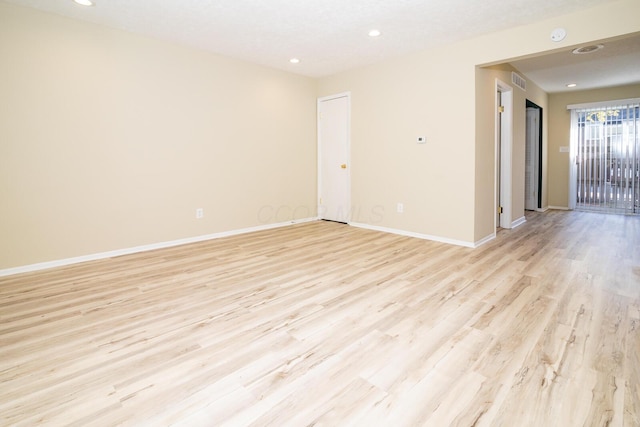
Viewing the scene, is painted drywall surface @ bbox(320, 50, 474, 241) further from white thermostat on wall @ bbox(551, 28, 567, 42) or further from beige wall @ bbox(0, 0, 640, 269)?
white thermostat on wall @ bbox(551, 28, 567, 42)

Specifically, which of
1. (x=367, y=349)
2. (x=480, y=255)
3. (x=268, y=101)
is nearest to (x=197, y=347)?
(x=367, y=349)

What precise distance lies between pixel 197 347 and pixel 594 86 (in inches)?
325

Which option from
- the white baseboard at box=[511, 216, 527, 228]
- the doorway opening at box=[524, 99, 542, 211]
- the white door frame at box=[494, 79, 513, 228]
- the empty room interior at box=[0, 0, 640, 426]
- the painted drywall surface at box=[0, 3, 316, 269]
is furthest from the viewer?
the doorway opening at box=[524, 99, 542, 211]

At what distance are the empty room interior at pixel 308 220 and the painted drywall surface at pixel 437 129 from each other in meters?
0.03

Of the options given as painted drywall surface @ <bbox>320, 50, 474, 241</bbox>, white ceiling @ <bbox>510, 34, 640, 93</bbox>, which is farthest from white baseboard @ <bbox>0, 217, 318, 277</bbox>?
white ceiling @ <bbox>510, 34, 640, 93</bbox>

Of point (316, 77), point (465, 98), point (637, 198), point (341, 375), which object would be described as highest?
point (316, 77)

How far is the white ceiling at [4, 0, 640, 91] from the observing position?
307cm

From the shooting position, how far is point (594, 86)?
648 cm

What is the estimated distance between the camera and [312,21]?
3.43 m

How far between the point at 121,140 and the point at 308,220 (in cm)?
318

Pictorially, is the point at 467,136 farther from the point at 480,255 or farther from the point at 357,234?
the point at 357,234

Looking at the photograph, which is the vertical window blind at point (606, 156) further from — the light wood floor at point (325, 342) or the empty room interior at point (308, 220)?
the light wood floor at point (325, 342)

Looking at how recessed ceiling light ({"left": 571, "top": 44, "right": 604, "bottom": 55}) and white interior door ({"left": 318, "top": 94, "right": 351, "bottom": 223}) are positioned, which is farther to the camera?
white interior door ({"left": 318, "top": 94, "right": 351, "bottom": 223})

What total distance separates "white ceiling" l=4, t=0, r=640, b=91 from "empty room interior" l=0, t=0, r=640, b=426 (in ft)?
0.11
